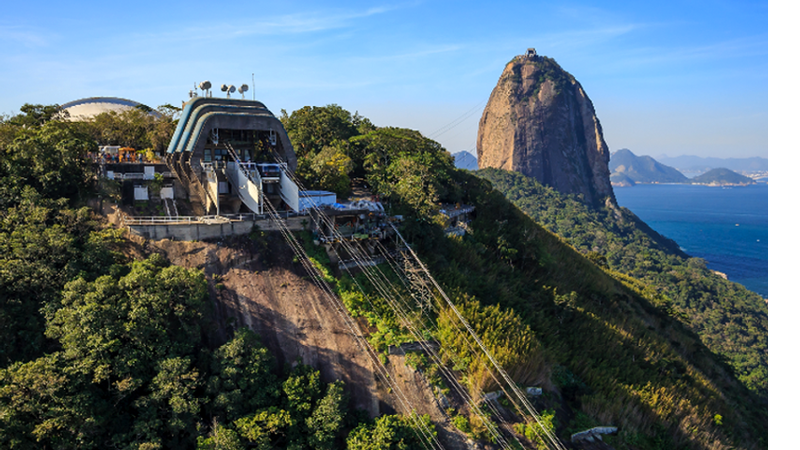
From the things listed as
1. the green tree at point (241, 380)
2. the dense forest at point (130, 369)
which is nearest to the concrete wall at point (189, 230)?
the dense forest at point (130, 369)

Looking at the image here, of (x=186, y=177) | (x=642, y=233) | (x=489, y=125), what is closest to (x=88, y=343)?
(x=186, y=177)

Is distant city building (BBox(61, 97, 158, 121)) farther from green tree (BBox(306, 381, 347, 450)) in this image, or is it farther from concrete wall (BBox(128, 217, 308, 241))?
green tree (BBox(306, 381, 347, 450))

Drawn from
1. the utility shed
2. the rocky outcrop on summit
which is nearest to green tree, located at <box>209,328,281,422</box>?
the utility shed

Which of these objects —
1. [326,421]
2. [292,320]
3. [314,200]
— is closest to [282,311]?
[292,320]

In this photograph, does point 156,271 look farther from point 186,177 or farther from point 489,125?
point 489,125

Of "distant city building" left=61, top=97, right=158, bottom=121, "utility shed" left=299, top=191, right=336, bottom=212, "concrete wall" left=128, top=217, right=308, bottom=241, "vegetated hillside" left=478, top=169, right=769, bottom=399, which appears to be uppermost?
"distant city building" left=61, top=97, right=158, bottom=121

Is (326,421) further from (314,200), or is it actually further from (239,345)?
(314,200)
